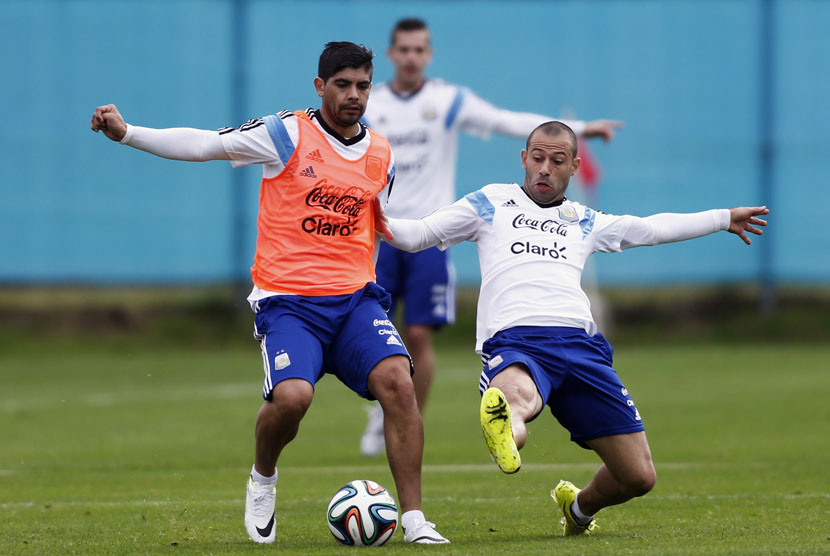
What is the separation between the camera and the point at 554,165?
6625 millimetres

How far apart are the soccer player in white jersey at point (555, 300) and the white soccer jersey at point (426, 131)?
3.13 m

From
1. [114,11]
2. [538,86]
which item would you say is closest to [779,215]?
[538,86]

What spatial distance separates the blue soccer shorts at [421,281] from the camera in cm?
983

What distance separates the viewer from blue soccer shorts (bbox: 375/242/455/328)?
9.83 metres

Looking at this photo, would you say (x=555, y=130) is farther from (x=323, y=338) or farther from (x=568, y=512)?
(x=568, y=512)

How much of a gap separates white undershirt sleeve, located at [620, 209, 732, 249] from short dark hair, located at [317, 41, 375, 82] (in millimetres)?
1545

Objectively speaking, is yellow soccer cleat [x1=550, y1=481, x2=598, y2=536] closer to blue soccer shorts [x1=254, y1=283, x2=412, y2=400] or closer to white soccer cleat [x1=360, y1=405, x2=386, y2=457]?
blue soccer shorts [x1=254, y1=283, x2=412, y2=400]

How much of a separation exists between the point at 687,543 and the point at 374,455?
4.35m

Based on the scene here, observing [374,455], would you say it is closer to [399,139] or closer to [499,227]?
[399,139]

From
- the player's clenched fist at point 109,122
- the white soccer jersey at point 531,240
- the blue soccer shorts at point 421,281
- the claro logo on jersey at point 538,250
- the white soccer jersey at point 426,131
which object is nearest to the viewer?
the player's clenched fist at point 109,122

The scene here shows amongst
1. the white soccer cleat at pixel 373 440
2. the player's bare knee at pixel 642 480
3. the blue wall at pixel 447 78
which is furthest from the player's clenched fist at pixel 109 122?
the blue wall at pixel 447 78

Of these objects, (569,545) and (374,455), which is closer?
(569,545)

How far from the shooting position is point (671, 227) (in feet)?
22.4

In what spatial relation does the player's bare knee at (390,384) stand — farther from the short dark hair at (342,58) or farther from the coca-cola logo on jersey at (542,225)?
the short dark hair at (342,58)
